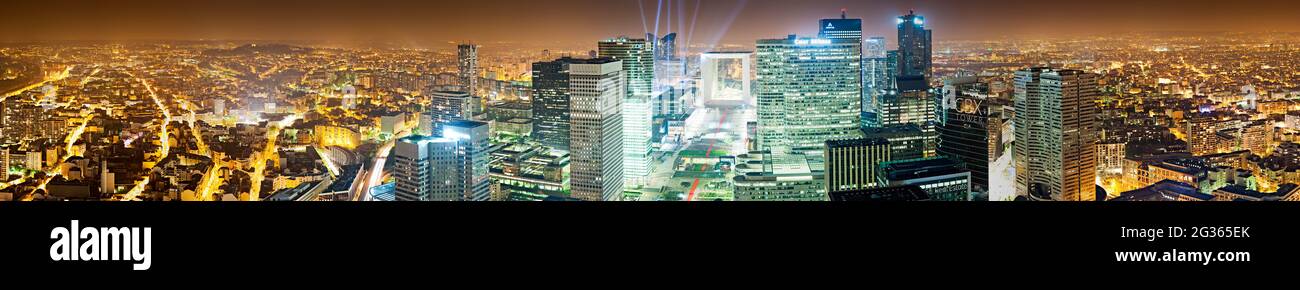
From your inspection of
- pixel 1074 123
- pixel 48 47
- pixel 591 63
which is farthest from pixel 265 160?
pixel 1074 123

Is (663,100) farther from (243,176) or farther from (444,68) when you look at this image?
(243,176)

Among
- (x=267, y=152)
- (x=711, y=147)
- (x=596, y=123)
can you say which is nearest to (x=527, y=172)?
(x=711, y=147)

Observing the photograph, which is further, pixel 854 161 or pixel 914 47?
pixel 914 47

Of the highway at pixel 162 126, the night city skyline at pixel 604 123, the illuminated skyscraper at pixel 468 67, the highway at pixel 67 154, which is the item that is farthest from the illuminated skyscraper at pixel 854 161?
the highway at pixel 67 154

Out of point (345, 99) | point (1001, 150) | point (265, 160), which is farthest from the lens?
point (1001, 150)

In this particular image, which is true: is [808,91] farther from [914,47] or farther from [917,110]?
[914,47]
